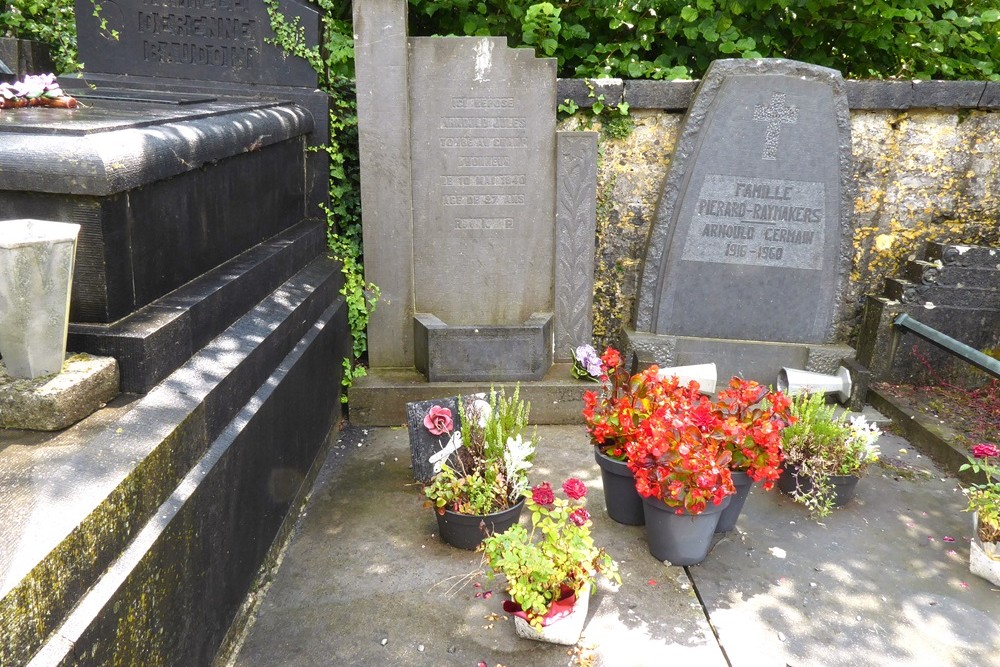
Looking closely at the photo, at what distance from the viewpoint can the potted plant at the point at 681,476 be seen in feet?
9.87

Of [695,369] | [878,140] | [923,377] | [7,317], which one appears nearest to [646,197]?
[695,369]

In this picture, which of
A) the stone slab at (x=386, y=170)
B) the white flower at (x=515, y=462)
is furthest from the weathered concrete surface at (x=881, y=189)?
the white flower at (x=515, y=462)

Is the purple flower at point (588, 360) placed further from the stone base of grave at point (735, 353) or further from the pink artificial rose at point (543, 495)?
the pink artificial rose at point (543, 495)

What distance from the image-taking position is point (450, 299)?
16.1ft

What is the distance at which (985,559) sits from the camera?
3252 mm

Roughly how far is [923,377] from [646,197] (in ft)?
6.87

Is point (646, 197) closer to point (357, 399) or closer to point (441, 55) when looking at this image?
point (441, 55)

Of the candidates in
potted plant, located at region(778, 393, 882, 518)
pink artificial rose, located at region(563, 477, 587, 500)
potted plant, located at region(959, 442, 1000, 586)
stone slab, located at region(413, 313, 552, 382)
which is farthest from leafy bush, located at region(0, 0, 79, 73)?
potted plant, located at region(959, 442, 1000, 586)

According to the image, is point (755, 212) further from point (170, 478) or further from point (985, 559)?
point (170, 478)

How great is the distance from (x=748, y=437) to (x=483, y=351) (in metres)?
1.84

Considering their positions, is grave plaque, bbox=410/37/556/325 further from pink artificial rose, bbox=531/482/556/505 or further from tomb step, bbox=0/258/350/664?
pink artificial rose, bbox=531/482/556/505

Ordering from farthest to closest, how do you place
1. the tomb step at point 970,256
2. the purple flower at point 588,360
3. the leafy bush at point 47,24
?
the leafy bush at point 47,24
the tomb step at point 970,256
the purple flower at point 588,360

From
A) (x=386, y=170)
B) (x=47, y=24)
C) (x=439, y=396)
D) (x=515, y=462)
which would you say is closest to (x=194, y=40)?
(x=386, y=170)

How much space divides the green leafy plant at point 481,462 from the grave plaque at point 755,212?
184 centimetres
